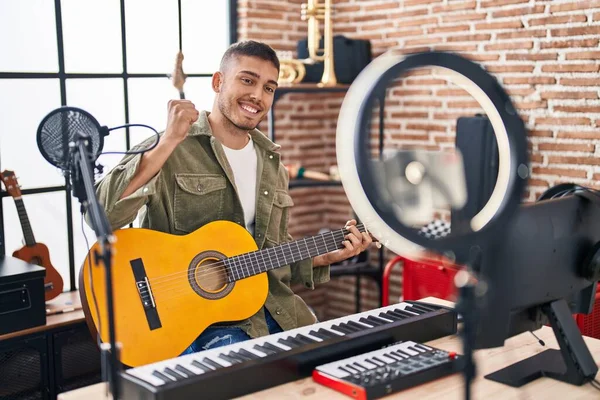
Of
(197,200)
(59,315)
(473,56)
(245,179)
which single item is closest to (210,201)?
(197,200)

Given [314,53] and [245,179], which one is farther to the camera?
[314,53]

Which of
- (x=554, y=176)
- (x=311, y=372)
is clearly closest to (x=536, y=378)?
(x=311, y=372)

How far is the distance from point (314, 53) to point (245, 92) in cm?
151

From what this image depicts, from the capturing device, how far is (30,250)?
125 inches

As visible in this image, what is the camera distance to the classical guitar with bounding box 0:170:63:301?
124 inches

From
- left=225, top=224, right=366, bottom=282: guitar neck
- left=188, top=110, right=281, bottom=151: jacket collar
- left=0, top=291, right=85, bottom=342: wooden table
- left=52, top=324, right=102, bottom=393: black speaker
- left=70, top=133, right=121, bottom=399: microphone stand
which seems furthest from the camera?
left=52, top=324, right=102, bottom=393: black speaker

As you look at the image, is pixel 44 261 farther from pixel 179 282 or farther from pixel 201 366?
pixel 201 366

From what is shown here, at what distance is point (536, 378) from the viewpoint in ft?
5.59

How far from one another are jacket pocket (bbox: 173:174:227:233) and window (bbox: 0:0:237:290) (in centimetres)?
113

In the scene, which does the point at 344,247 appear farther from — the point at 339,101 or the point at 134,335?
the point at 339,101

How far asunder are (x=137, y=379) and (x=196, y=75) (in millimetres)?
2841

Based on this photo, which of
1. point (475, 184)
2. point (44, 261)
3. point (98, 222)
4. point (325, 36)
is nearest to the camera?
point (475, 184)

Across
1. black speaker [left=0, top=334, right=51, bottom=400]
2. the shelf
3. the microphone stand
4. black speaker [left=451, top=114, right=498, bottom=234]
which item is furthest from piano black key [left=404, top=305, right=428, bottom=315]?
the shelf

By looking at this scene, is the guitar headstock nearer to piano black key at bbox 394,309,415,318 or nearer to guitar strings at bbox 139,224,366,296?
guitar strings at bbox 139,224,366,296
